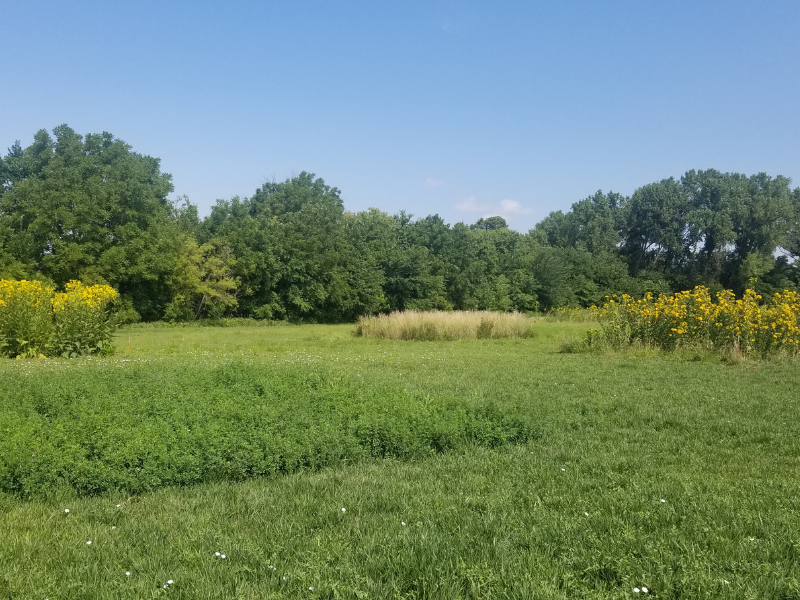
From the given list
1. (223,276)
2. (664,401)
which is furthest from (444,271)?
(664,401)

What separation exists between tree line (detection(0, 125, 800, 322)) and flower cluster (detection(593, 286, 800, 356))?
26.6 metres

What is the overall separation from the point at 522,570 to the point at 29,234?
36.6 metres

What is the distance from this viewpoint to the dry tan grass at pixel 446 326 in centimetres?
2166

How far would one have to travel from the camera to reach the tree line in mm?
33062

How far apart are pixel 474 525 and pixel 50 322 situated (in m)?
15.3

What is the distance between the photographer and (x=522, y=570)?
323 centimetres

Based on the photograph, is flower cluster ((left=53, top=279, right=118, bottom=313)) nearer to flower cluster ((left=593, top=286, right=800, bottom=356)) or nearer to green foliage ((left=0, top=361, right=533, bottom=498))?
green foliage ((left=0, top=361, right=533, bottom=498))

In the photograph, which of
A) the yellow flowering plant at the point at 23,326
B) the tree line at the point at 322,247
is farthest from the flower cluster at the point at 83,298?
the tree line at the point at 322,247

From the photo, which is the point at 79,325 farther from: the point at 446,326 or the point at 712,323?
the point at 712,323

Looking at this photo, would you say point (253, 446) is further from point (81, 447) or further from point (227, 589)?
point (227, 589)

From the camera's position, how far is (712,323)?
1455 cm

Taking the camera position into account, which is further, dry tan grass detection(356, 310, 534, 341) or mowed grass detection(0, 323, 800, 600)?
dry tan grass detection(356, 310, 534, 341)

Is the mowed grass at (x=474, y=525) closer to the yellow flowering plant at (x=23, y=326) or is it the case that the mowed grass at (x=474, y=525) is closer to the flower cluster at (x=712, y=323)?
the flower cluster at (x=712, y=323)

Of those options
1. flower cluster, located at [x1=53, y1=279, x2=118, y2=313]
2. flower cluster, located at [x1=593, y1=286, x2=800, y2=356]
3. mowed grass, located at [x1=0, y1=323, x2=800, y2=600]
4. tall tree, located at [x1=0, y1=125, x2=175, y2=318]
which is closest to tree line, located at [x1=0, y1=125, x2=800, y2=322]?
tall tree, located at [x1=0, y1=125, x2=175, y2=318]
